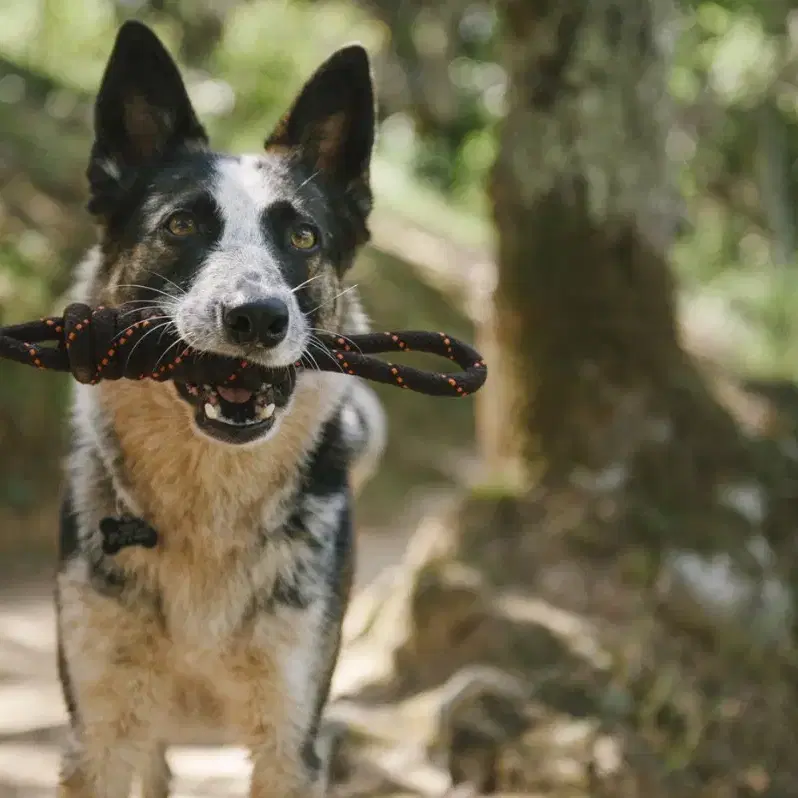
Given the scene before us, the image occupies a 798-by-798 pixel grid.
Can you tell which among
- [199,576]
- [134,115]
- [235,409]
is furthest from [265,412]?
[134,115]

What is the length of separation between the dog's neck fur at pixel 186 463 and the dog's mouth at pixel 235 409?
0.49 feet

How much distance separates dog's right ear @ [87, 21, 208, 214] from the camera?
9.09 ft

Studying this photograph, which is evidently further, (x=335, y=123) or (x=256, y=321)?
(x=335, y=123)

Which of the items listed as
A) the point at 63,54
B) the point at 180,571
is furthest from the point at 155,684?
the point at 63,54

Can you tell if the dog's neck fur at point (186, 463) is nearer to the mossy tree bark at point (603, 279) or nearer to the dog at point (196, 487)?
the dog at point (196, 487)

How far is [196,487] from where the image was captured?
2.72 meters

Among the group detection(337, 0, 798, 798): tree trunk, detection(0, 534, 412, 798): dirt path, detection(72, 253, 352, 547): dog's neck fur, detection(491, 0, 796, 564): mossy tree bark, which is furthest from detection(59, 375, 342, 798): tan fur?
detection(491, 0, 796, 564): mossy tree bark

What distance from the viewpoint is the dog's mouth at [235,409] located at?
241cm

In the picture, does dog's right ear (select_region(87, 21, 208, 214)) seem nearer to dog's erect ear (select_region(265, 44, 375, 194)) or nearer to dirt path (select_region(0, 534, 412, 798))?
dog's erect ear (select_region(265, 44, 375, 194))

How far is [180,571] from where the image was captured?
8.82 ft

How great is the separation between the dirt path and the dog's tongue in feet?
4.05

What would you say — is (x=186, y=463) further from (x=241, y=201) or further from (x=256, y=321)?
(x=241, y=201)

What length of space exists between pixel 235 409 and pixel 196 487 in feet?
1.19

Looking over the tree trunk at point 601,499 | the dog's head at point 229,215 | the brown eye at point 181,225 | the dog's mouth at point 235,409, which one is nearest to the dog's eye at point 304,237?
the dog's head at point 229,215
